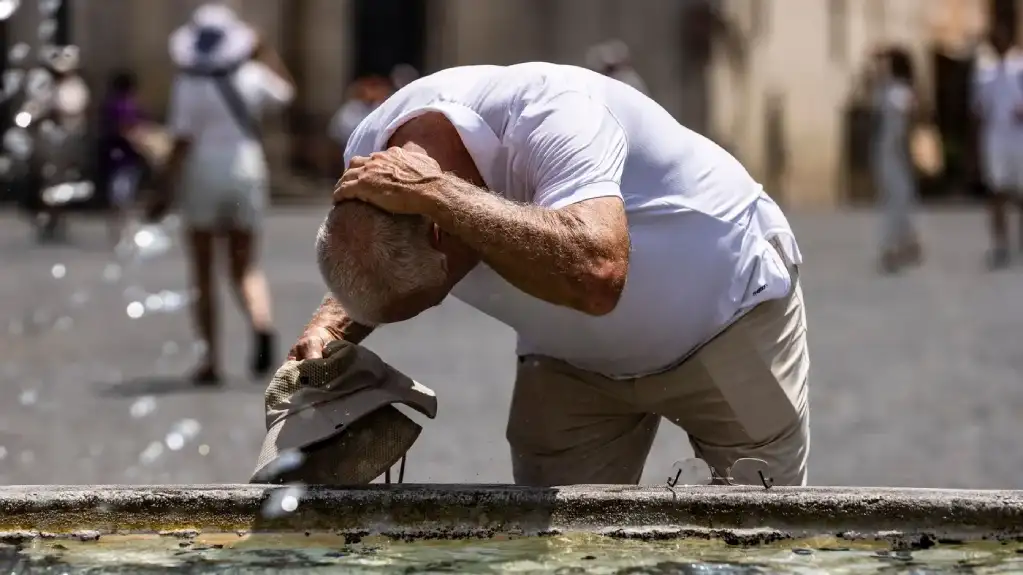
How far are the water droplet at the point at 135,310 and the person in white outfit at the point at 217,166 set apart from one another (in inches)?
→ 112

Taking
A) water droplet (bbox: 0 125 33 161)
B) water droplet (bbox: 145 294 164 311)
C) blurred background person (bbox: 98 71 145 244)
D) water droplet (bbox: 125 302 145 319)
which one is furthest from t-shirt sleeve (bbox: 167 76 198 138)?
blurred background person (bbox: 98 71 145 244)

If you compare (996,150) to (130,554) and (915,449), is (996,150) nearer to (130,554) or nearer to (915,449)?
(915,449)

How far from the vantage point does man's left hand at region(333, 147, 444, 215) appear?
113 inches

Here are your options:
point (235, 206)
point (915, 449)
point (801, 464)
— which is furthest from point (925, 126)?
point (801, 464)

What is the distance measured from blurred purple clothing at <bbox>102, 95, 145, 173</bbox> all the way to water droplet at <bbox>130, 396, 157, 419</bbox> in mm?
13078

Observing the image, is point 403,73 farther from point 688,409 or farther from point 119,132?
point 688,409

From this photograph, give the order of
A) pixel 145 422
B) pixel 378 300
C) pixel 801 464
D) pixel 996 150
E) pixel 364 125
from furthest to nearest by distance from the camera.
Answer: pixel 996 150 < pixel 145 422 < pixel 801 464 < pixel 364 125 < pixel 378 300

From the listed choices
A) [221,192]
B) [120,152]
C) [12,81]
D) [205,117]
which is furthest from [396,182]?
[12,81]

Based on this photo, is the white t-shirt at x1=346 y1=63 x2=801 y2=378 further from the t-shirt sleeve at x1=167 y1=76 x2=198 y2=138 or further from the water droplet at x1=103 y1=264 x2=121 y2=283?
the water droplet at x1=103 y1=264 x2=121 y2=283

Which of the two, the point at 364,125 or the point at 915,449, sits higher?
the point at 364,125

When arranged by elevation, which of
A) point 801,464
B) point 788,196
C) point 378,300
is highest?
point 378,300

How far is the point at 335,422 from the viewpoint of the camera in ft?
10.6

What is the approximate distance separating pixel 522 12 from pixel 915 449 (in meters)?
21.7

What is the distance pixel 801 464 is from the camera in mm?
3682
